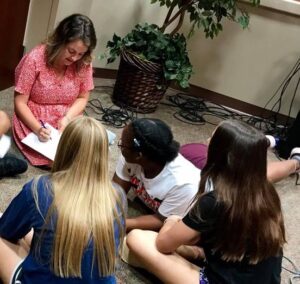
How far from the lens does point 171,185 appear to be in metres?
1.56

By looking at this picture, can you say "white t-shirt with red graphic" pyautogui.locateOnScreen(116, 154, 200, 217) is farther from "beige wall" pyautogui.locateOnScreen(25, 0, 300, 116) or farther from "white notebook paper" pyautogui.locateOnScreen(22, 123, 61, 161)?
"beige wall" pyautogui.locateOnScreen(25, 0, 300, 116)

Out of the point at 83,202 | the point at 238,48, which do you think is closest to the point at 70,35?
the point at 83,202

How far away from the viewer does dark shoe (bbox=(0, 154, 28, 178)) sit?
1759mm

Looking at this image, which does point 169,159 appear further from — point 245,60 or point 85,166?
point 245,60

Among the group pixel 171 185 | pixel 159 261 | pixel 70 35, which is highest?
pixel 70 35

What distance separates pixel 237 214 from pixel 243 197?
0.16 ft

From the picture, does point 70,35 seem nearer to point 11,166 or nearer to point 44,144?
point 44,144

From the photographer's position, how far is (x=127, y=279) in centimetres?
150

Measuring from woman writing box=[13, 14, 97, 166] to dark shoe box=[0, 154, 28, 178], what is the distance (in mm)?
137

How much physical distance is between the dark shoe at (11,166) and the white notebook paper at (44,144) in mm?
99

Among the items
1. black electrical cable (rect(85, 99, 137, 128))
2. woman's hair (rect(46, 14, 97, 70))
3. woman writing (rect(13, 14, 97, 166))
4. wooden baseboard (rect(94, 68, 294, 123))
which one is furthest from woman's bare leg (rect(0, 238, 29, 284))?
wooden baseboard (rect(94, 68, 294, 123))

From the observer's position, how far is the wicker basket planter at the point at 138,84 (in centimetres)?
273

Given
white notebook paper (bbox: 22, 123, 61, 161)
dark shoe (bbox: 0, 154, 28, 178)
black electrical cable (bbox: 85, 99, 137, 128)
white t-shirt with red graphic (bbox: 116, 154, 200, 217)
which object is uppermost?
white t-shirt with red graphic (bbox: 116, 154, 200, 217)

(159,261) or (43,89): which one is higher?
(43,89)
